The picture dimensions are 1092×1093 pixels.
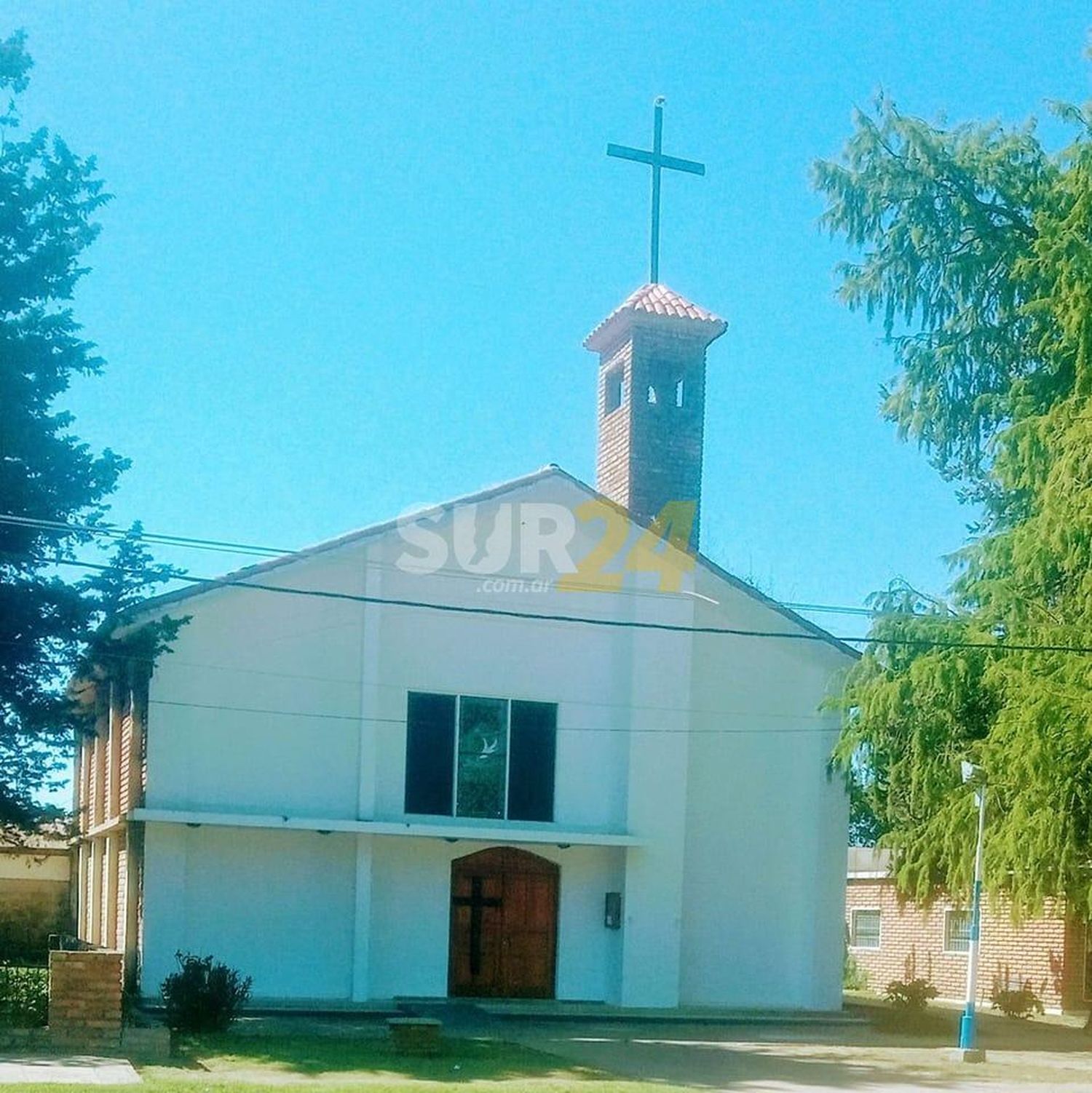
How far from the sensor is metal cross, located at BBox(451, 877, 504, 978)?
2516 cm

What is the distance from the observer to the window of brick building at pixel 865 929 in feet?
113

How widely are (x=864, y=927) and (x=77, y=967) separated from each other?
22.8 meters

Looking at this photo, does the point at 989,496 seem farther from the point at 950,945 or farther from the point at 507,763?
the point at 950,945

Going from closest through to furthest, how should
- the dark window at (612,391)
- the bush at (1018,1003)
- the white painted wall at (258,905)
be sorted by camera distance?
1. the white painted wall at (258,905)
2. the bush at (1018,1003)
3. the dark window at (612,391)

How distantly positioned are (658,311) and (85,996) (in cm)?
1621

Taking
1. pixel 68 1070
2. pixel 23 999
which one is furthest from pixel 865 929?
pixel 68 1070

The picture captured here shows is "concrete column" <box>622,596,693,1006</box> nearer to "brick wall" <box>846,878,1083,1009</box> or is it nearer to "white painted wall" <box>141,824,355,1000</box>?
"brick wall" <box>846,878,1083,1009</box>

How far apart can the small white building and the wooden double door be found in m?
0.04

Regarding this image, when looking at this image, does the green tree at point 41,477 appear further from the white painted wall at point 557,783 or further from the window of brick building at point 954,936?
the window of brick building at point 954,936

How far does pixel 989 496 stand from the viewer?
79.9ft

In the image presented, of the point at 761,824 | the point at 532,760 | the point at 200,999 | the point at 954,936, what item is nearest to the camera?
the point at 200,999

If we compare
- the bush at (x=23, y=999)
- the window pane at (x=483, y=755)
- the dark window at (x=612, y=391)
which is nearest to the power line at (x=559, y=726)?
the window pane at (x=483, y=755)

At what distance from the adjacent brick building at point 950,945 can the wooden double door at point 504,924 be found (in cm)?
542

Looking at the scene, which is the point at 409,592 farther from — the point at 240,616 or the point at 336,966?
the point at 336,966
